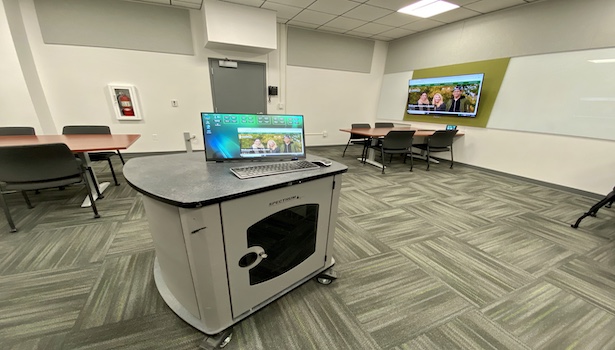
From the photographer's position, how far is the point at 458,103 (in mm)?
4641

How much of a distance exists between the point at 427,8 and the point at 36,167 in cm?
577

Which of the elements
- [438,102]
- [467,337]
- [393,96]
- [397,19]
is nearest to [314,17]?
[397,19]

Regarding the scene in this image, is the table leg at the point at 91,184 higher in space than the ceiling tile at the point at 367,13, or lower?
lower

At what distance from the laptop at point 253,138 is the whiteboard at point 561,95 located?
4489 millimetres

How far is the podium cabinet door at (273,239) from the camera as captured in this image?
3.50 ft

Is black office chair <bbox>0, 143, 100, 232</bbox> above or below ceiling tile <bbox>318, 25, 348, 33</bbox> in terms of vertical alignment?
below

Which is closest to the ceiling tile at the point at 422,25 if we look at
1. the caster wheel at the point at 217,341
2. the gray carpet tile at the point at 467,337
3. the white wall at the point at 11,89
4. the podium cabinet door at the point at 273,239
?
the podium cabinet door at the point at 273,239

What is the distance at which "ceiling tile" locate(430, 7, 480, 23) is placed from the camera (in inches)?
158

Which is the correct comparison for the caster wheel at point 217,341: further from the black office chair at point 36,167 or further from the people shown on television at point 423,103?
the people shown on television at point 423,103

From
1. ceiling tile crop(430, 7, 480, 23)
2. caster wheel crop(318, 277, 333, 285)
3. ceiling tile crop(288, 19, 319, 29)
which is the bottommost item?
caster wheel crop(318, 277, 333, 285)

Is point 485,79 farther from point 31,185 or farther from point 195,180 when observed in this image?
point 31,185

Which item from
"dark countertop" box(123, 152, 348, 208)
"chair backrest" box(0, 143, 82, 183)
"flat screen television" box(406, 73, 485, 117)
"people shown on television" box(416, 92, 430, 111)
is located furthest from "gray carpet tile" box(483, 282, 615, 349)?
"people shown on television" box(416, 92, 430, 111)

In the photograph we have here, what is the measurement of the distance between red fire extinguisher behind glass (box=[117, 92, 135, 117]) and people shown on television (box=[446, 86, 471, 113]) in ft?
21.7

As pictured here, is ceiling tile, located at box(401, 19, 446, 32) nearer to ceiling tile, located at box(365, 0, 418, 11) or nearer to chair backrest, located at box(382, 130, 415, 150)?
ceiling tile, located at box(365, 0, 418, 11)
